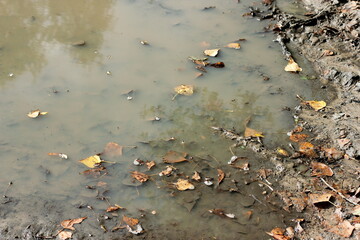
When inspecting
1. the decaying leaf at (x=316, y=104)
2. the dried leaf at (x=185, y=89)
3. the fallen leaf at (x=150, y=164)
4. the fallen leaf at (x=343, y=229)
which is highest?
the decaying leaf at (x=316, y=104)

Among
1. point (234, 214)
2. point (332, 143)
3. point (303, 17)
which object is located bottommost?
point (234, 214)

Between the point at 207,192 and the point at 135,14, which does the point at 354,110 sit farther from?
the point at 135,14

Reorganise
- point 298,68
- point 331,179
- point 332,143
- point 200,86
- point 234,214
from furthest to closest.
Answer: point 298,68, point 200,86, point 332,143, point 331,179, point 234,214

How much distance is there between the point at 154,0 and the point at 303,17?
2.15 meters

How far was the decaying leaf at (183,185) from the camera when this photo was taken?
11.0ft

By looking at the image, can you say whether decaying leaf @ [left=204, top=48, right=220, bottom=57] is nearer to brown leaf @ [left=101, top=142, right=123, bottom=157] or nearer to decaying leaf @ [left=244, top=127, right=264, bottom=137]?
decaying leaf @ [left=244, top=127, right=264, bottom=137]

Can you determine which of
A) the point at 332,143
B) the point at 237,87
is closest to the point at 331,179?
the point at 332,143

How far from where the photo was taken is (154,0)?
5.66m

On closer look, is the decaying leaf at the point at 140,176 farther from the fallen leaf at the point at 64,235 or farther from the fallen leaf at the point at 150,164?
the fallen leaf at the point at 64,235

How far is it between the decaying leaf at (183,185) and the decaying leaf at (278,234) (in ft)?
2.46

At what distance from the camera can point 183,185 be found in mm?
3389

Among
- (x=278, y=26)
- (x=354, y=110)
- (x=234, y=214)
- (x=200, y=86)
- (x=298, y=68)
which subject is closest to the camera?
(x=234, y=214)

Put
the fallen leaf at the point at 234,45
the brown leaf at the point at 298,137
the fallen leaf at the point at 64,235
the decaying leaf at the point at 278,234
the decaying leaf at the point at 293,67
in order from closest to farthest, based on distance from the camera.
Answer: the fallen leaf at the point at 64,235 < the decaying leaf at the point at 278,234 < the brown leaf at the point at 298,137 < the decaying leaf at the point at 293,67 < the fallen leaf at the point at 234,45

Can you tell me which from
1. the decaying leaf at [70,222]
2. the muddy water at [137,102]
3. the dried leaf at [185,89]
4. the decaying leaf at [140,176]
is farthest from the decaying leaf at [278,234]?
the dried leaf at [185,89]
